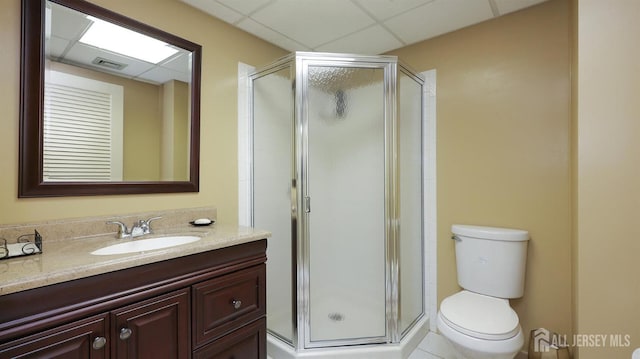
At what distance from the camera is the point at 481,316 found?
61.2 inches

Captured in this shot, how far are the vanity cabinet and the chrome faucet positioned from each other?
1.63 feet

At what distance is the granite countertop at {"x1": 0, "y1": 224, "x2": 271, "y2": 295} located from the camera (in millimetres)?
839

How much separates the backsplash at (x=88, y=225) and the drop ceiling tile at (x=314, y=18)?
1.40m

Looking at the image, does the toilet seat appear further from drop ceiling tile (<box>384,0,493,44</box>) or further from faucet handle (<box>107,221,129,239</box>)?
drop ceiling tile (<box>384,0,493,44</box>)

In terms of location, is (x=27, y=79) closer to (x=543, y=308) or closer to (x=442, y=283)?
(x=442, y=283)

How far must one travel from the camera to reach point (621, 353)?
1193mm

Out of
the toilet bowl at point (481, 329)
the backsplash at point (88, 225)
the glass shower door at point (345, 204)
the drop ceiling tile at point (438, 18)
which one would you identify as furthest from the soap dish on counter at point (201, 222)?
the drop ceiling tile at point (438, 18)

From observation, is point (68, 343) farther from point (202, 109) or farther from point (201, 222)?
point (202, 109)

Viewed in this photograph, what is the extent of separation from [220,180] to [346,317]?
4.40ft

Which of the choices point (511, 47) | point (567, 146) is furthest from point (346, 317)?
point (511, 47)

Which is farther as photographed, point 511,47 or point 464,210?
point 464,210

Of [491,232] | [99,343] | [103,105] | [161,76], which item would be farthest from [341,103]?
[99,343]

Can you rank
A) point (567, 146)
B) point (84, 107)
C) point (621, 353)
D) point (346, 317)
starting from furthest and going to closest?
point (346, 317)
point (567, 146)
point (84, 107)
point (621, 353)

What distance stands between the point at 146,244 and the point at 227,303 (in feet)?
1.77
